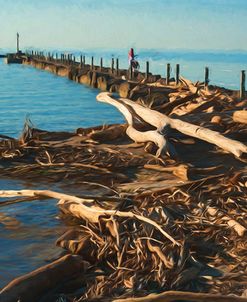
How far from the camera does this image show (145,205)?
269 inches

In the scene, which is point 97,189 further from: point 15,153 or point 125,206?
point 15,153

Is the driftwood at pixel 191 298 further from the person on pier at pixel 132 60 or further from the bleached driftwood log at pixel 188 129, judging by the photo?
the person on pier at pixel 132 60

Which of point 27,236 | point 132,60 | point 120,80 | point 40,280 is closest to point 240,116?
point 27,236

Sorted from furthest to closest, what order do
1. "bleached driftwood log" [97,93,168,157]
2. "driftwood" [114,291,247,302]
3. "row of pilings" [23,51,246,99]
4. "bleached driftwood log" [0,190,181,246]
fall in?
"row of pilings" [23,51,246,99] → "bleached driftwood log" [97,93,168,157] → "bleached driftwood log" [0,190,181,246] → "driftwood" [114,291,247,302]

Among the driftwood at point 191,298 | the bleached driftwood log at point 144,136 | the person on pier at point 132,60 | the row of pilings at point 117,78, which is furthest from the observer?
the person on pier at point 132,60

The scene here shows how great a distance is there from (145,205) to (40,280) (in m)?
2.09

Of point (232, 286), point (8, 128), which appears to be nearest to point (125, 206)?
point (232, 286)

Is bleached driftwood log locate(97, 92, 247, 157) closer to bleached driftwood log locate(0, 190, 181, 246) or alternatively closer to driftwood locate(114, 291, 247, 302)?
bleached driftwood log locate(0, 190, 181, 246)

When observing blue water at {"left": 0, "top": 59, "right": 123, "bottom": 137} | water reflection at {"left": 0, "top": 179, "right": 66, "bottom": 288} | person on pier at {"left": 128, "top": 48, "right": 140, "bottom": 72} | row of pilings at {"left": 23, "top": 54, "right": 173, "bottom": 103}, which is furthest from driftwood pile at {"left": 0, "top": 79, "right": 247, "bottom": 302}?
person on pier at {"left": 128, "top": 48, "right": 140, "bottom": 72}

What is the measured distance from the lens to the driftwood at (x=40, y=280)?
4.82 metres

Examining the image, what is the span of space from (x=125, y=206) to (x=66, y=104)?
26080 millimetres

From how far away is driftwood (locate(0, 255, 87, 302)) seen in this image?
482cm

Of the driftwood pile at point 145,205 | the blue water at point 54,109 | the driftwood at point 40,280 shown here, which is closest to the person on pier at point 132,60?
the blue water at point 54,109

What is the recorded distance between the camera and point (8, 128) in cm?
2152
